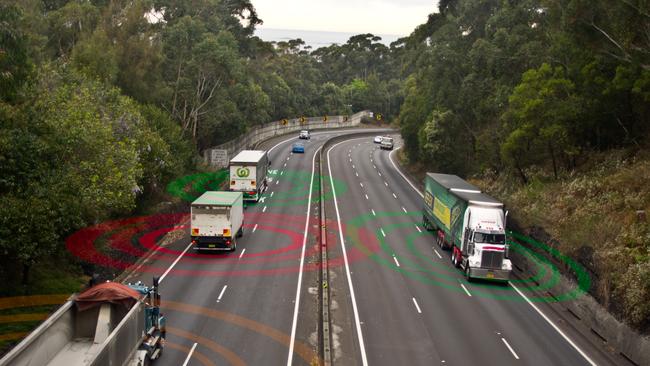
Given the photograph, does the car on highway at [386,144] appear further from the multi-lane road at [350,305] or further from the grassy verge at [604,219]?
the multi-lane road at [350,305]

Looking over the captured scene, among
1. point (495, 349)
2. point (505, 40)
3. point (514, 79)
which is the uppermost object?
point (505, 40)

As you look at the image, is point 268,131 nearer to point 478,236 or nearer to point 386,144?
point 386,144

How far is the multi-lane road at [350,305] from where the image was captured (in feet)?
73.3

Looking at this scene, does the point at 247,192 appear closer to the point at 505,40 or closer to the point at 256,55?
the point at 505,40

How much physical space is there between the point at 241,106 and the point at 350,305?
5456cm

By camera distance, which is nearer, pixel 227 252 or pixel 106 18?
pixel 227 252

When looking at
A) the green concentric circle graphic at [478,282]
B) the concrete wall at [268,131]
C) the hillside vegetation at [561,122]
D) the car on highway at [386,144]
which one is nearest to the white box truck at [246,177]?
the concrete wall at [268,131]

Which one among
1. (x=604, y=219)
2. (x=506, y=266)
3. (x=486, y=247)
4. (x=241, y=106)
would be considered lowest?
(x=506, y=266)

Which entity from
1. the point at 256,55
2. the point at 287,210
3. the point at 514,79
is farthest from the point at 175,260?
the point at 256,55

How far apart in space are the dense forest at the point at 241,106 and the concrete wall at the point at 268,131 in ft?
8.73

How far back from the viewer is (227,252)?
35312 mm

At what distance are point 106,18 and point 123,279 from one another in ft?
116

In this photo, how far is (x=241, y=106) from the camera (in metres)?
78.5

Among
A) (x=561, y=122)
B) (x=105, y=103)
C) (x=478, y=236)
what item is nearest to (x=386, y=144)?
(x=561, y=122)
